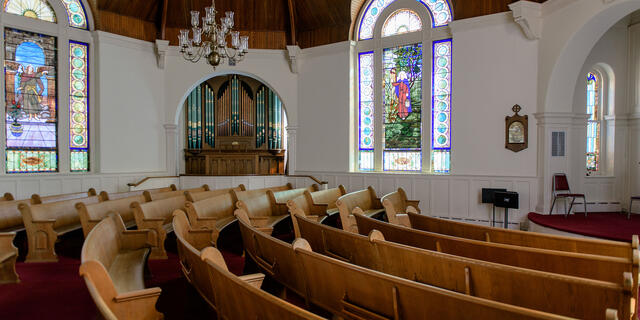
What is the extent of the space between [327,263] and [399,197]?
4.40 meters

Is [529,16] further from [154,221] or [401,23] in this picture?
[154,221]

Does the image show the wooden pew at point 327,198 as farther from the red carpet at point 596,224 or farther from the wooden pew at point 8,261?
the wooden pew at point 8,261

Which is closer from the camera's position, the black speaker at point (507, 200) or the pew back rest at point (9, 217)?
the pew back rest at point (9, 217)

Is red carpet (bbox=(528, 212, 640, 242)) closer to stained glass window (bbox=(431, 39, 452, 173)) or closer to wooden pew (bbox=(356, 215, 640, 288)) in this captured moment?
stained glass window (bbox=(431, 39, 452, 173))

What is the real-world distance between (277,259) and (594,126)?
8474 mm

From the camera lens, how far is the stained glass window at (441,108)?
28.0 ft

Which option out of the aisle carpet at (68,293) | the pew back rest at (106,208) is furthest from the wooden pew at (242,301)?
the pew back rest at (106,208)

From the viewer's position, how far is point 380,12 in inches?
372

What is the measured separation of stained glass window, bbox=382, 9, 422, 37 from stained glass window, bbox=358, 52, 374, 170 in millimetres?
691

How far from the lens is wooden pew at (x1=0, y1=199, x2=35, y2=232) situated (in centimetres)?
484

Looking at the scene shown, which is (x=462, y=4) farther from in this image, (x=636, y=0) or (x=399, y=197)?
(x=399, y=197)

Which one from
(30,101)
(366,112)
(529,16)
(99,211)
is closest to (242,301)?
(99,211)

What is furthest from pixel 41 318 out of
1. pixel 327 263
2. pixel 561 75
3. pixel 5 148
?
pixel 561 75

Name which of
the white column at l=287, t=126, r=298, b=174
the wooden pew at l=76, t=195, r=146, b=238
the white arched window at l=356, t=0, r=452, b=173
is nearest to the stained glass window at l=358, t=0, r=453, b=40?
the white arched window at l=356, t=0, r=452, b=173
